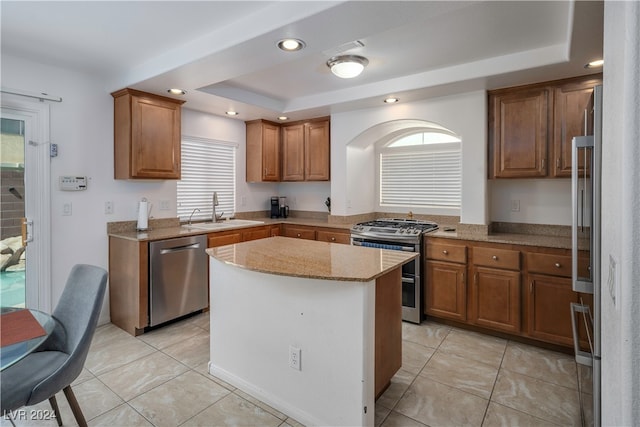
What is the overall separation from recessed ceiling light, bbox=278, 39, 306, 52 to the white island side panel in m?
1.55

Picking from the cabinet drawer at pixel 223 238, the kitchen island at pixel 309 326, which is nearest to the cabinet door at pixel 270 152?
the cabinet drawer at pixel 223 238

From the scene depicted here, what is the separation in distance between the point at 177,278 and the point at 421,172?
3100mm

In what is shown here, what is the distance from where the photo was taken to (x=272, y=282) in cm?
210

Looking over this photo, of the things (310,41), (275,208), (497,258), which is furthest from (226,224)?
(497,258)

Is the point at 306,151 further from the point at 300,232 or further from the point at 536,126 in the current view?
the point at 536,126

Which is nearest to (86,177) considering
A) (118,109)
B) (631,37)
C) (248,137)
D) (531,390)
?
(118,109)

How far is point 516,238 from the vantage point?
3.13m

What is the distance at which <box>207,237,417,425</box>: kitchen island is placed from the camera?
180 cm

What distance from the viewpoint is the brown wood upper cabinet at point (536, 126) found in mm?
2922

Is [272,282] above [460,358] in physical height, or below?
above

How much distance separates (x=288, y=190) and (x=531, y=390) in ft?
13.1

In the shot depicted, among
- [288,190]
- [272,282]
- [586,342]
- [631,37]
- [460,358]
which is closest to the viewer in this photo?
[631,37]

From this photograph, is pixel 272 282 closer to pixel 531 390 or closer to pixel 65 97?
pixel 531 390

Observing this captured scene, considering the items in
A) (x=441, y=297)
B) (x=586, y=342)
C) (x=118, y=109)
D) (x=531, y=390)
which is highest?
(x=118, y=109)
